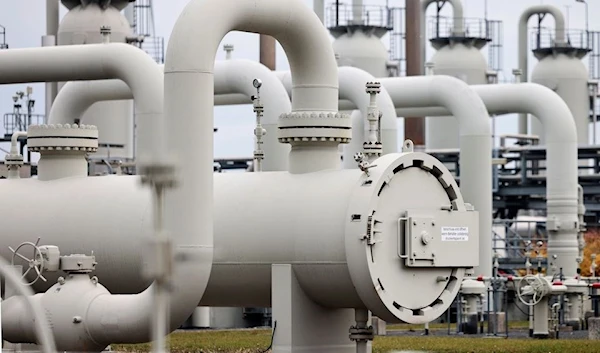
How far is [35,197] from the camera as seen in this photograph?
18.7 m

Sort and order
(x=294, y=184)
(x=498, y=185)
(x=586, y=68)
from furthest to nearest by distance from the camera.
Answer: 1. (x=586, y=68)
2. (x=498, y=185)
3. (x=294, y=184)

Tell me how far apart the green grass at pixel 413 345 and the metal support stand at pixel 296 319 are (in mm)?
4836

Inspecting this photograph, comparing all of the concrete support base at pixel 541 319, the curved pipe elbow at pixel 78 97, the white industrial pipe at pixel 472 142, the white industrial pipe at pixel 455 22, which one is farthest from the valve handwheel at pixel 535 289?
the white industrial pipe at pixel 455 22

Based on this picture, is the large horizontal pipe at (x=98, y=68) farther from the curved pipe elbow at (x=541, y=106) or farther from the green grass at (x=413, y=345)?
the curved pipe elbow at (x=541, y=106)

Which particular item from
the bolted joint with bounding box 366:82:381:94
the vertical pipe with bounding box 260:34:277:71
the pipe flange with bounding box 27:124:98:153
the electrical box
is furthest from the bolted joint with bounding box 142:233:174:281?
the vertical pipe with bounding box 260:34:277:71

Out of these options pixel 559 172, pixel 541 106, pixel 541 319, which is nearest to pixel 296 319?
pixel 541 319

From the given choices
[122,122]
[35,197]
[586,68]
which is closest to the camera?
[35,197]

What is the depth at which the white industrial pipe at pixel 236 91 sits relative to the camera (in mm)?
24438

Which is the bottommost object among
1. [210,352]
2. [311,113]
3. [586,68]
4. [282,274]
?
[210,352]

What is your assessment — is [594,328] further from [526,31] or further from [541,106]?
[526,31]

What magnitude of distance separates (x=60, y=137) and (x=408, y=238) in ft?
18.2

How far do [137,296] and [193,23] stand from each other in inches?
118

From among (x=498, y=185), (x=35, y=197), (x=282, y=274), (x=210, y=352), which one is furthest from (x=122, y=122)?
(x=282, y=274)

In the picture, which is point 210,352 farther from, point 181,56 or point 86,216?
point 181,56
